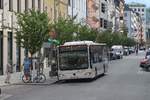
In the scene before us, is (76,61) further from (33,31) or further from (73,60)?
(33,31)

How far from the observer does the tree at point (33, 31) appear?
35.4 metres

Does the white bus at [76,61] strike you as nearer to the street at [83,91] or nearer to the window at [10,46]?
the street at [83,91]

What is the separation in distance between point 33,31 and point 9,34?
30.5 feet

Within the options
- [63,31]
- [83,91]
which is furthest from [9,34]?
[83,91]

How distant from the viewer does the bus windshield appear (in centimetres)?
3459

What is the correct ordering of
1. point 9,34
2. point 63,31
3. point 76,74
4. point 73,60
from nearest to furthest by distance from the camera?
1. point 76,74
2. point 73,60
3. point 9,34
4. point 63,31

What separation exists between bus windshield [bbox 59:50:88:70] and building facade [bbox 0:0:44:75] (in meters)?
5.95

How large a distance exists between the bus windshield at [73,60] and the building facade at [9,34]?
5953 millimetres

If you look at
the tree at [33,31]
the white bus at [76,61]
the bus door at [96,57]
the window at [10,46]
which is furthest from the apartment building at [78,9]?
the white bus at [76,61]

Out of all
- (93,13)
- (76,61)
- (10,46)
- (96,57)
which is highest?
(93,13)

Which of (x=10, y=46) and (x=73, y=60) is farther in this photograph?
(x=10, y=46)

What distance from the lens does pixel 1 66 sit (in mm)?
41688

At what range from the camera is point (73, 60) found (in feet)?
114

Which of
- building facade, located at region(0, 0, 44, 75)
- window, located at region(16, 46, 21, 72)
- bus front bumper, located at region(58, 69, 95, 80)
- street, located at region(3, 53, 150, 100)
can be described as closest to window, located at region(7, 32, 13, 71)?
building facade, located at region(0, 0, 44, 75)
